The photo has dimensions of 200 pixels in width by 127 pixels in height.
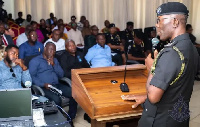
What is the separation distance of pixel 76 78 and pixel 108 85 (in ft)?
1.01

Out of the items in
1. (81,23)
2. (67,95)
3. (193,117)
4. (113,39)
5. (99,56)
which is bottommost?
(193,117)

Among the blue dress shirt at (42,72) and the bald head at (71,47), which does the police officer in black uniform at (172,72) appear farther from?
the bald head at (71,47)

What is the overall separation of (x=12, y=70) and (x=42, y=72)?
640mm

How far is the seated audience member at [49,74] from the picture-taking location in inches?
152

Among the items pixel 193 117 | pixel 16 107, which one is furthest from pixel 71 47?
pixel 16 107

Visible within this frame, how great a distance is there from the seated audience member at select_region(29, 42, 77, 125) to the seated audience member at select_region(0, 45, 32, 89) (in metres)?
0.38

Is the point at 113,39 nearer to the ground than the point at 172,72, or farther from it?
nearer to the ground

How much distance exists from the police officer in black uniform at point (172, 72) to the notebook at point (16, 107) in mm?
855

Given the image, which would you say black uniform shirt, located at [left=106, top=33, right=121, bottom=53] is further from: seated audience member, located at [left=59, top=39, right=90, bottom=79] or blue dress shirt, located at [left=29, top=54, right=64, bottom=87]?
blue dress shirt, located at [left=29, top=54, right=64, bottom=87]

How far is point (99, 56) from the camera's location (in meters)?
4.99

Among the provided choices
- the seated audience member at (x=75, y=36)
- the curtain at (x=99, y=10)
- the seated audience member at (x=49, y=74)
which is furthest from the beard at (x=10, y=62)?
the curtain at (x=99, y=10)

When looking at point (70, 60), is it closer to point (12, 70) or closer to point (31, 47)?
point (31, 47)

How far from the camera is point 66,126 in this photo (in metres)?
2.04

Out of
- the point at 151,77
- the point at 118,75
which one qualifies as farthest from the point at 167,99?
the point at 118,75
